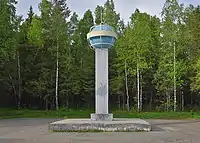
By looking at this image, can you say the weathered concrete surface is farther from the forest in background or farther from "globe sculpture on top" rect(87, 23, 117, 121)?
the forest in background

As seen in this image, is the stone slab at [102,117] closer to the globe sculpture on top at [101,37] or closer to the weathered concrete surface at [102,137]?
the weathered concrete surface at [102,137]

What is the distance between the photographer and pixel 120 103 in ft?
165

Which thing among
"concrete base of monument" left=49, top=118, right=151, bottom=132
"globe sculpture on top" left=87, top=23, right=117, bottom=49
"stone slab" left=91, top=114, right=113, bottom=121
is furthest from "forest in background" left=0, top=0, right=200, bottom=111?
"concrete base of monument" left=49, top=118, right=151, bottom=132

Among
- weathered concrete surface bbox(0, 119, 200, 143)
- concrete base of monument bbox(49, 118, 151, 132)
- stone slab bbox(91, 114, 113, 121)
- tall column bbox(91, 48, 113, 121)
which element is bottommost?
weathered concrete surface bbox(0, 119, 200, 143)

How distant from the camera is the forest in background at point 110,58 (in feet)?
130

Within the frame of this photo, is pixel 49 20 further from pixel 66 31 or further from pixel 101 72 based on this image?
pixel 101 72

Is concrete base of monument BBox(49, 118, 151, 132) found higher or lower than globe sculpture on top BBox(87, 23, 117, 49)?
lower

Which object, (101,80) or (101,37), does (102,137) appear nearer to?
(101,80)

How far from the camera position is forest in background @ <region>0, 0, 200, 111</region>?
39719mm

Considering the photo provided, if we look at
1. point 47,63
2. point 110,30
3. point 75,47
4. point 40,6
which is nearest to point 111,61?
point 75,47

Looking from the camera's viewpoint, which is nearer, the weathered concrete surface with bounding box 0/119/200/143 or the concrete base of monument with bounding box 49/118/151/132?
the weathered concrete surface with bounding box 0/119/200/143

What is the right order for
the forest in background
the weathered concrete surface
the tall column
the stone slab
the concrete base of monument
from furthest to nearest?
the forest in background < the tall column < the stone slab < the concrete base of monument < the weathered concrete surface

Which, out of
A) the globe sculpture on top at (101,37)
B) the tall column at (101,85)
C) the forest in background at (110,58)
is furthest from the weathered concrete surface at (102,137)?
the forest in background at (110,58)

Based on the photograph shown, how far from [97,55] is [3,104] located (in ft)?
94.6
